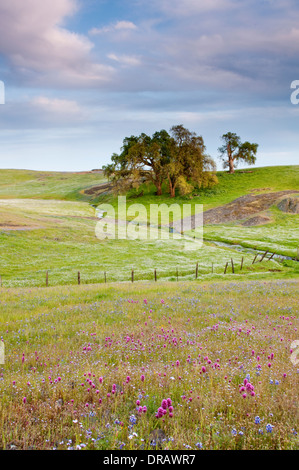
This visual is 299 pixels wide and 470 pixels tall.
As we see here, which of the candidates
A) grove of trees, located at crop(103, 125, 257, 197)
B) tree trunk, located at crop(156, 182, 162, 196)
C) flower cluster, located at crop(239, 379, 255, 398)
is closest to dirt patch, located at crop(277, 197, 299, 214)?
grove of trees, located at crop(103, 125, 257, 197)

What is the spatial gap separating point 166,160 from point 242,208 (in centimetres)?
2994

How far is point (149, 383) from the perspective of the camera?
560 centimetres

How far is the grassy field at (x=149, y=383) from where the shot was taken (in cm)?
413

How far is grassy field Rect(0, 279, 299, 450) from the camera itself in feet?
13.6

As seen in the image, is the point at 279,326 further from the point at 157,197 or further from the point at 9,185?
the point at 9,185

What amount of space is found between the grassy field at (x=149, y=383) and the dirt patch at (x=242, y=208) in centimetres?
6765

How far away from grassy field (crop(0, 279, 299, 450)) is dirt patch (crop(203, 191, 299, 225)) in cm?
6765

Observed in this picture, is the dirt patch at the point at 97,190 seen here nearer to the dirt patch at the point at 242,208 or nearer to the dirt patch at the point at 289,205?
the dirt patch at the point at 242,208

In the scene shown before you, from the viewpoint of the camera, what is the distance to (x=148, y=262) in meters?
41.1

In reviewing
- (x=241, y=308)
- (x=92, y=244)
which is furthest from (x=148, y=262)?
(x=241, y=308)

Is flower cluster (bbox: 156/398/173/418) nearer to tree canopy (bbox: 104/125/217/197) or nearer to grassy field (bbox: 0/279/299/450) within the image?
grassy field (bbox: 0/279/299/450)

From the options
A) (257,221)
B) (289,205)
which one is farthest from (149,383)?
(289,205)

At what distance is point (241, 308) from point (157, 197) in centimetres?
8808

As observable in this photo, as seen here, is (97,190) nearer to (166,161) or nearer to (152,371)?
(166,161)
